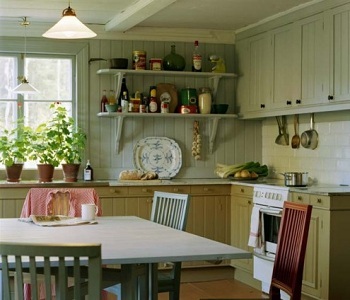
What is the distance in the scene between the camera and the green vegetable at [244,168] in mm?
6672

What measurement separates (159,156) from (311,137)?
1558 mm

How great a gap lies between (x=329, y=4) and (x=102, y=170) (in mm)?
2643

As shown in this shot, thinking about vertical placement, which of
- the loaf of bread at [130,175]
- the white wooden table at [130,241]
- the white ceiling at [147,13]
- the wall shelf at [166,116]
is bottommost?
the white wooden table at [130,241]

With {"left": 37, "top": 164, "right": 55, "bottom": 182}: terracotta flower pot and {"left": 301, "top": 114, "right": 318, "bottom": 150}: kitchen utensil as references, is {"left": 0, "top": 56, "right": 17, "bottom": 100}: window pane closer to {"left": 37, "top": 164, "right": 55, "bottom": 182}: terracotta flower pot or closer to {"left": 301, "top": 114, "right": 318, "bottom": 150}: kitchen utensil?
{"left": 37, "top": 164, "right": 55, "bottom": 182}: terracotta flower pot

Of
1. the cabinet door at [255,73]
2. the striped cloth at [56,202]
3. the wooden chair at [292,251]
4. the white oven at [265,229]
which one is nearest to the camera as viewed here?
the wooden chair at [292,251]

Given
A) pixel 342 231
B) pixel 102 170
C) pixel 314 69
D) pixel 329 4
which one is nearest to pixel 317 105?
pixel 314 69

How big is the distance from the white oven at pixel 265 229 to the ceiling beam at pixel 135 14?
167cm

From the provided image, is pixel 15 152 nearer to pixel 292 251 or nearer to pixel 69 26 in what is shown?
pixel 69 26

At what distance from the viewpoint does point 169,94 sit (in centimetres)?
691

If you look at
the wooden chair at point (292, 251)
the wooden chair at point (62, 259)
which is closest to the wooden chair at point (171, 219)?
the wooden chair at point (292, 251)

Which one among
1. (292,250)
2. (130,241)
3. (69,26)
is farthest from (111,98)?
(292,250)

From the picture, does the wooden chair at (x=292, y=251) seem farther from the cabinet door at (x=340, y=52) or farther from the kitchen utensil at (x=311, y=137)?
the kitchen utensil at (x=311, y=137)

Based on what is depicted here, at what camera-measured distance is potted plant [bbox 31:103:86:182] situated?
6402 mm

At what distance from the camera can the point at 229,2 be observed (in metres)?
5.72
